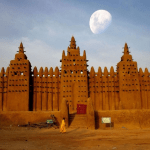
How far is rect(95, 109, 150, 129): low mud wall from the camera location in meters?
21.1

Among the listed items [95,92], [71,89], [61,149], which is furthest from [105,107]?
[61,149]

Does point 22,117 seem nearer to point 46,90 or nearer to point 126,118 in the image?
point 46,90

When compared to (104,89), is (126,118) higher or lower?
lower

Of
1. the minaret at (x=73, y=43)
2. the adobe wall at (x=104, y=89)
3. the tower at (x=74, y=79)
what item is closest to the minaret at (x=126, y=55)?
the adobe wall at (x=104, y=89)

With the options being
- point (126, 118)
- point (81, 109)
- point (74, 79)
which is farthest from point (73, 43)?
point (126, 118)

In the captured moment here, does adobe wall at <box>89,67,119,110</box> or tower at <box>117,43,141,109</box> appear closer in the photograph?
tower at <box>117,43,141,109</box>

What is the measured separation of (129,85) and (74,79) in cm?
780

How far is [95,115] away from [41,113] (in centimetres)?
560

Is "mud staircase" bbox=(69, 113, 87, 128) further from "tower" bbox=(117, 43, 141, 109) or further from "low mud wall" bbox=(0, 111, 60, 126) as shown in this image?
"tower" bbox=(117, 43, 141, 109)

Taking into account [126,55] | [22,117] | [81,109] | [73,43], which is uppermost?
[73,43]

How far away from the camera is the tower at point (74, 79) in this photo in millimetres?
27016

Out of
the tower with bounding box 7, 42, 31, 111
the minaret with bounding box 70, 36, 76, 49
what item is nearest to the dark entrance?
the tower with bounding box 7, 42, 31, 111

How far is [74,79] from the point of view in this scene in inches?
1087

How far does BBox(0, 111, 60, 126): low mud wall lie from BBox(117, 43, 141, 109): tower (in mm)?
11122
